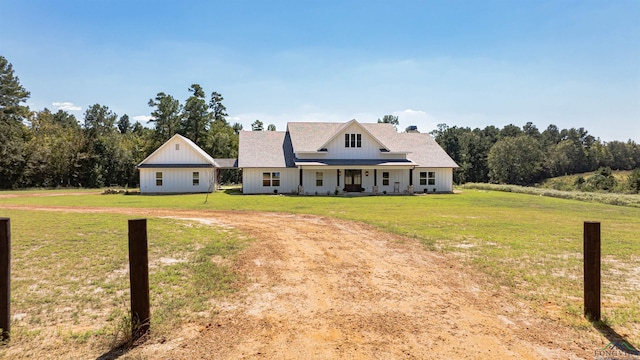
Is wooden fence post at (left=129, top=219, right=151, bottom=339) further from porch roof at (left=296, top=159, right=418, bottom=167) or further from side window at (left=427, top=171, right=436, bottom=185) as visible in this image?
side window at (left=427, top=171, right=436, bottom=185)

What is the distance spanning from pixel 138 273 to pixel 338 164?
90.6ft

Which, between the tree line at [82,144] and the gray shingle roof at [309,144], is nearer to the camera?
the gray shingle roof at [309,144]

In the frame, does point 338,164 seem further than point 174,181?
No

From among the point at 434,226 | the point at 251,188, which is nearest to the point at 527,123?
the point at 251,188

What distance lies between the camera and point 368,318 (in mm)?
5137

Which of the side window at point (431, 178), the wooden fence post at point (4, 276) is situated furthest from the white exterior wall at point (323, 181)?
the wooden fence post at point (4, 276)

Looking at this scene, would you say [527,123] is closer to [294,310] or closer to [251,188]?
[251,188]

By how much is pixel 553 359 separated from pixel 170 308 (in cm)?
512

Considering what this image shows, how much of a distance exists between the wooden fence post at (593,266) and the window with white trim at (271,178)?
28535 millimetres

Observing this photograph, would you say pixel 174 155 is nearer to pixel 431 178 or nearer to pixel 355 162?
pixel 355 162

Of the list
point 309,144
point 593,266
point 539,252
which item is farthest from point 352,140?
point 593,266

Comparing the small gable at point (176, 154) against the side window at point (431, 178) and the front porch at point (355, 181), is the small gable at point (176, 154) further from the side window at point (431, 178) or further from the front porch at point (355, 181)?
the side window at point (431, 178)

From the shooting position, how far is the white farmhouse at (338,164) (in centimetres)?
3225

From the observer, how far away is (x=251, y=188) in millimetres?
32188
